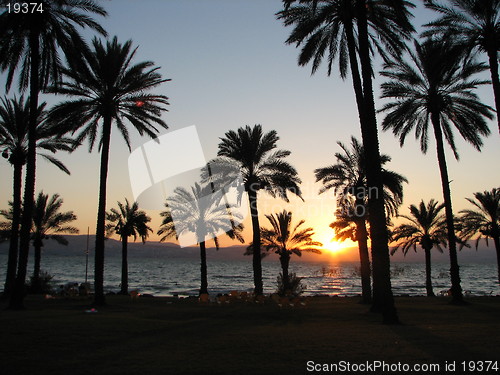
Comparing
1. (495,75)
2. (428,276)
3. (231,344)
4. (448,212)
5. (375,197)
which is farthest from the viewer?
(428,276)

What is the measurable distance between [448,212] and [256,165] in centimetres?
1167

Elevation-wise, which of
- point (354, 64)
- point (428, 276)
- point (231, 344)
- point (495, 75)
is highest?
point (354, 64)

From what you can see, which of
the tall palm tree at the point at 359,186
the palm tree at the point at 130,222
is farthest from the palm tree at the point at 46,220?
the tall palm tree at the point at 359,186

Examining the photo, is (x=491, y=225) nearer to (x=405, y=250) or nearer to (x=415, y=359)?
(x=405, y=250)

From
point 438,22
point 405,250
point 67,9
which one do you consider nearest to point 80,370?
point 67,9

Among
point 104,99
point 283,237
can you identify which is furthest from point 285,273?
point 104,99

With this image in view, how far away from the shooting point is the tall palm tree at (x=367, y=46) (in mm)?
14875

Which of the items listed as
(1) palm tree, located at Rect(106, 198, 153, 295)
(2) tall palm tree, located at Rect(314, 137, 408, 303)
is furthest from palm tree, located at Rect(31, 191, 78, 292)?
(2) tall palm tree, located at Rect(314, 137, 408, 303)

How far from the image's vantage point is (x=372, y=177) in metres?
15.2

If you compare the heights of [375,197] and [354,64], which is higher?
[354,64]

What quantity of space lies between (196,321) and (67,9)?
559 inches

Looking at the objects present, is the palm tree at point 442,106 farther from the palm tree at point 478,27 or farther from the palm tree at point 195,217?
the palm tree at point 195,217

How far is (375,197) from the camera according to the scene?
48.9 ft

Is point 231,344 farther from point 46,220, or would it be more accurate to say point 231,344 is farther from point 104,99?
point 46,220
